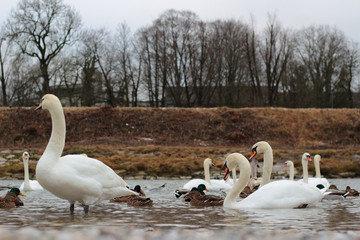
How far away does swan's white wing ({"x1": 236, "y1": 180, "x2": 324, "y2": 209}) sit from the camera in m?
8.52

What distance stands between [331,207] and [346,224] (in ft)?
9.35

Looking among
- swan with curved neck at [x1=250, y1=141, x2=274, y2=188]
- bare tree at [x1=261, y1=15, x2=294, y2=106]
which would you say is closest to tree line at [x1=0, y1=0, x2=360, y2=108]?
bare tree at [x1=261, y1=15, x2=294, y2=106]

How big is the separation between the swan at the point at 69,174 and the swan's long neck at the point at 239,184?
1.96 meters

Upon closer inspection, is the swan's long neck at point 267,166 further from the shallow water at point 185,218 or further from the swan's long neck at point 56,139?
the swan's long neck at point 56,139

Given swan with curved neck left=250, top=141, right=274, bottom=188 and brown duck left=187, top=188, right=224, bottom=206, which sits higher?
swan with curved neck left=250, top=141, right=274, bottom=188

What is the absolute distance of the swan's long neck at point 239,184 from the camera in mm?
8992

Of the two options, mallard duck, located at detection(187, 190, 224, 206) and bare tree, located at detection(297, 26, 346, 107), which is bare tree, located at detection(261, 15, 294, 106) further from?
mallard duck, located at detection(187, 190, 224, 206)

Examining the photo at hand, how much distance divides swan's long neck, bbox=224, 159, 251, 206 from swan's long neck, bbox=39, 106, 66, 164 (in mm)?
3052

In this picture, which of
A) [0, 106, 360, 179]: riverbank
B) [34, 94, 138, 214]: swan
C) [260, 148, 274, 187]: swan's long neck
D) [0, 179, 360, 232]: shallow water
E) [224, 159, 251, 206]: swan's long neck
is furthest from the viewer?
[0, 106, 360, 179]: riverbank

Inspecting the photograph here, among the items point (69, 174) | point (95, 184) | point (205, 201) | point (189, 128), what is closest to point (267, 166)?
point (205, 201)

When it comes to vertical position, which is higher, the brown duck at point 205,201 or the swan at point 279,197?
the swan at point 279,197

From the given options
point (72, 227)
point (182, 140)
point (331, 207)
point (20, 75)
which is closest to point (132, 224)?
point (72, 227)

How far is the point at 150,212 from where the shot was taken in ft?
26.7

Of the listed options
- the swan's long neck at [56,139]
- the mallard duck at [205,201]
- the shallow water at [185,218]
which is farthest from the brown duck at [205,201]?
the swan's long neck at [56,139]
